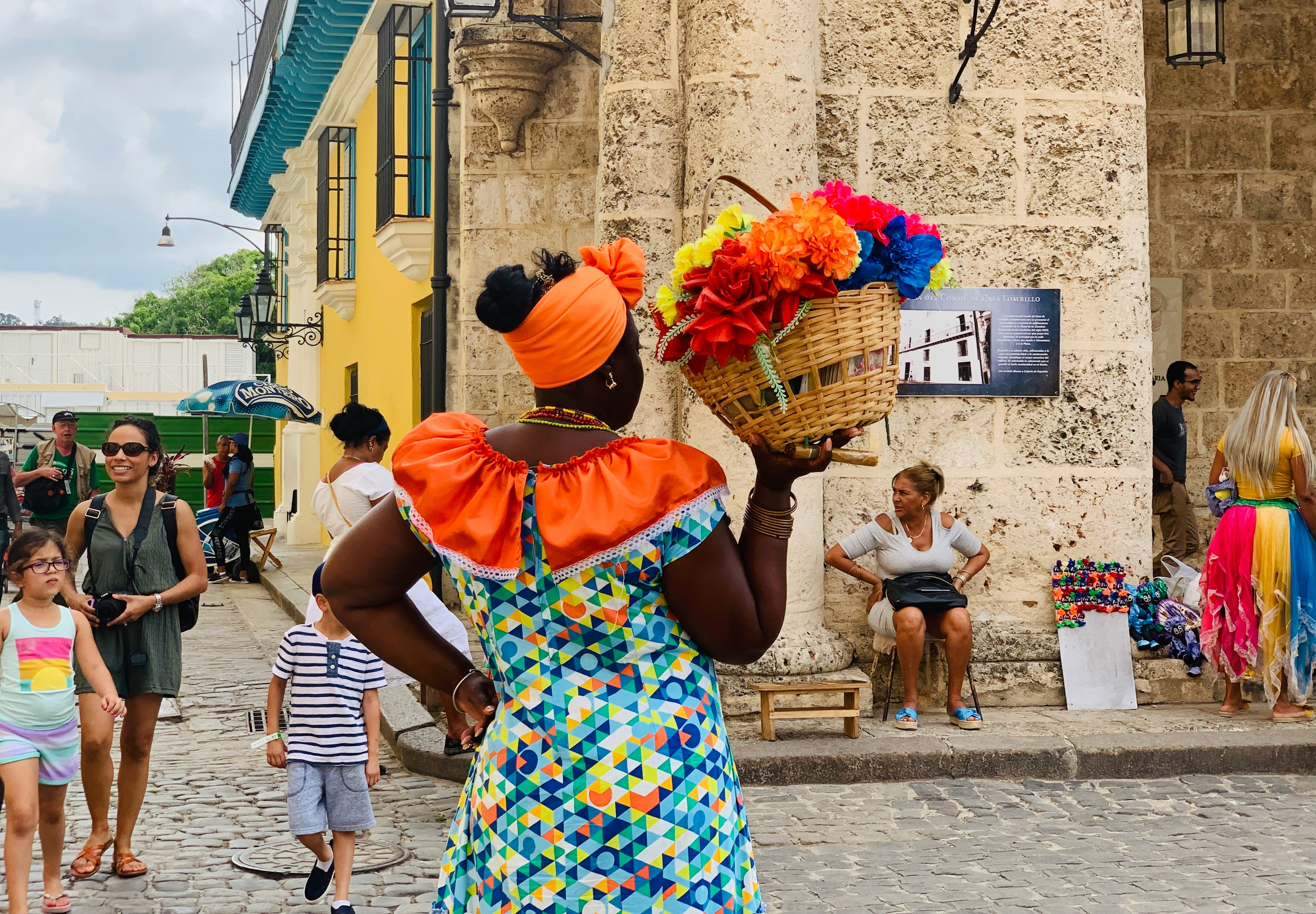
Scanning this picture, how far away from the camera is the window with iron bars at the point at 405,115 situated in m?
13.1

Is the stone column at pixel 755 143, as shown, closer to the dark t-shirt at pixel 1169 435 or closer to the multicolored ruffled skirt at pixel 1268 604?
the multicolored ruffled skirt at pixel 1268 604

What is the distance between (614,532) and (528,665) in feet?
0.94

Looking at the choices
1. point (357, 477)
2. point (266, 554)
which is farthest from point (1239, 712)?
point (266, 554)

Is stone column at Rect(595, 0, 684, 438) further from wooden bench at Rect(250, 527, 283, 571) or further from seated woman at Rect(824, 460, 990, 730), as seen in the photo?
wooden bench at Rect(250, 527, 283, 571)

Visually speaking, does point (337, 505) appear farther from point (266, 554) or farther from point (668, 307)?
point (266, 554)

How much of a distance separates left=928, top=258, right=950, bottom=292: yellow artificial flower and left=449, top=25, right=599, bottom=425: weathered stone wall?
297 inches

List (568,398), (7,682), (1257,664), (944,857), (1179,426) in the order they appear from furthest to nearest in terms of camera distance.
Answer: (1179,426) < (1257,664) < (944,857) < (7,682) < (568,398)

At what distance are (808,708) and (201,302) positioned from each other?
64.5 metres

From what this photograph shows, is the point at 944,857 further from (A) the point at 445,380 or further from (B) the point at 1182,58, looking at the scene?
(A) the point at 445,380

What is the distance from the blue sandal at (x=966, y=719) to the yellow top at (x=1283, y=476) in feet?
6.05

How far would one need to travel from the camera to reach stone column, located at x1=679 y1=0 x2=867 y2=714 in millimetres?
6648

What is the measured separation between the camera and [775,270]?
2.30 m

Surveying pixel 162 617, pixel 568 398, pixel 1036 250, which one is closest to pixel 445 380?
pixel 1036 250

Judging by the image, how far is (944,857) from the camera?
507 cm
